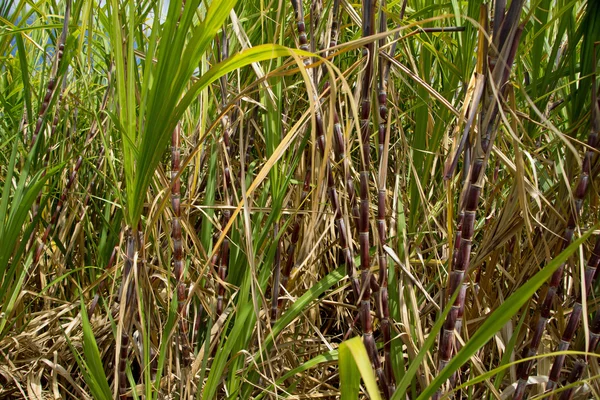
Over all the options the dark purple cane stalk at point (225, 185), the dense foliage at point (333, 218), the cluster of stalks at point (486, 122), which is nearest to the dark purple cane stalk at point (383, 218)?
the dense foliage at point (333, 218)

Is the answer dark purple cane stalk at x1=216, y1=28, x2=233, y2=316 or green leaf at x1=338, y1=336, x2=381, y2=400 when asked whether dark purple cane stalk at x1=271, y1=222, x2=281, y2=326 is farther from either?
green leaf at x1=338, y1=336, x2=381, y2=400

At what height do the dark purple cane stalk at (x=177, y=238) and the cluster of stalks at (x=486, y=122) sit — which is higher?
the cluster of stalks at (x=486, y=122)

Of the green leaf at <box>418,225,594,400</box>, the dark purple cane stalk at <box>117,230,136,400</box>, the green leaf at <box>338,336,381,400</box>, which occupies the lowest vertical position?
the dark purple cane stalk at <box>117,230,136,400</box>

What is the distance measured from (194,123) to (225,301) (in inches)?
13.7

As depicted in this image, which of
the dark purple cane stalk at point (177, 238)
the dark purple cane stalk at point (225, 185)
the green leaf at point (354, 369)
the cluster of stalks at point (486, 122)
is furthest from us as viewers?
A: the dark purple cane stalk at point (225, 185)

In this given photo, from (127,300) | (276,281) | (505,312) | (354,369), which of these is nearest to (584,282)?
(505,312)

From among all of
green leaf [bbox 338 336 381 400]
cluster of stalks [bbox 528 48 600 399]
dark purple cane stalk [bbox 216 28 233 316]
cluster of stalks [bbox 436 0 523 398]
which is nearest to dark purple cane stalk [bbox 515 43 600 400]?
cluster of stalks [bbox 528 48 600 399]

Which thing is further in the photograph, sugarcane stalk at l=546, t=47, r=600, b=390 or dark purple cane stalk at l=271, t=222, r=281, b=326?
dark purple cane stalk at l=271, t=222, r=281, b=326

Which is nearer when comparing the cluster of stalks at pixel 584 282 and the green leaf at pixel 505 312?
the green leaf at pixel 505 312

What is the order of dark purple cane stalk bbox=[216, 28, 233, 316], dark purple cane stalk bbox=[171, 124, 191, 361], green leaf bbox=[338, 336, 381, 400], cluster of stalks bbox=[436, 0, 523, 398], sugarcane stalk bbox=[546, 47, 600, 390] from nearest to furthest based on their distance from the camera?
green leaf bbox=[338, 336, 381, 400] → cluster of stalks bbox=[436, 0, 523, 398] → sugarcane stalk bbox=[546, 47, 600, 390] → dark purple cane stalk bbox=[171, 124, 191, 361] → dark purple cane stalk bbox=[216, 28, 233, 316]

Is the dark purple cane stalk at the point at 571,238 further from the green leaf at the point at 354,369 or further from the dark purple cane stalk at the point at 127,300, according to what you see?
the dark purple cane stalk at the point at 127,300

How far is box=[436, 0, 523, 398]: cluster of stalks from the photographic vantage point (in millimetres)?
592

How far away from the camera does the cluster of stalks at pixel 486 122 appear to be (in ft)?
1.94

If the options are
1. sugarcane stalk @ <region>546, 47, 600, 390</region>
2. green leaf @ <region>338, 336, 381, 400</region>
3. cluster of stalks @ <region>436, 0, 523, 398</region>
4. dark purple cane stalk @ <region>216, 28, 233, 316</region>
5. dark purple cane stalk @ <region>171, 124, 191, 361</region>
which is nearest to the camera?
green leaf @ <region>338, 336, 381, 400</region>
